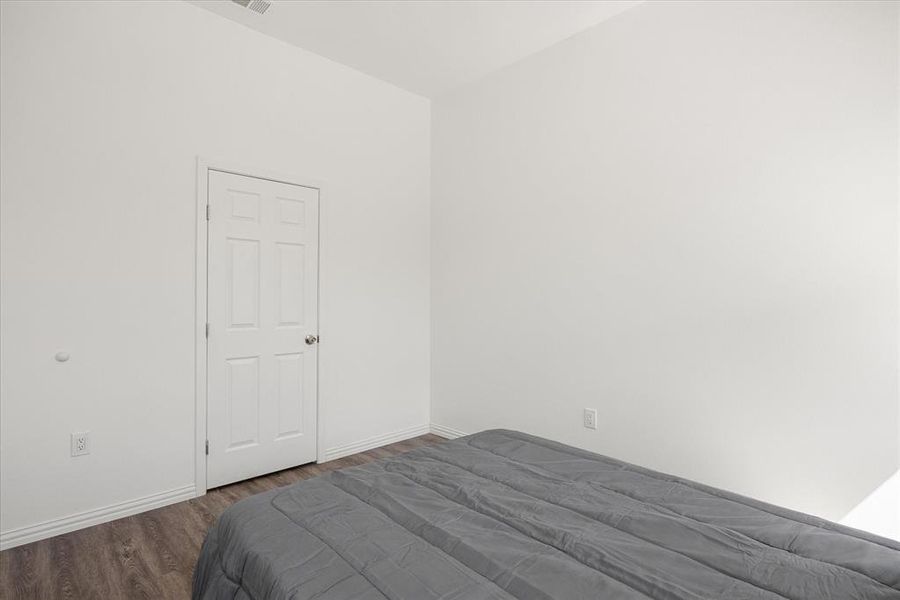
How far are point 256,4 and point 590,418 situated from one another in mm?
3283

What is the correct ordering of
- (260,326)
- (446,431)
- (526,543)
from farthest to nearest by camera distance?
1. (446,431)
2. (260,326)
3. (526,543)

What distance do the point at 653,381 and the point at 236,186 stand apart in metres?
2.87

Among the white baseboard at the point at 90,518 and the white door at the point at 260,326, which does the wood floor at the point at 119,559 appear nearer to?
the white baseboard at the point at 90,518

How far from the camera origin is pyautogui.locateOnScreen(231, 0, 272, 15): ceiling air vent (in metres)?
2.86

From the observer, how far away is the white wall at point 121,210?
242 cm

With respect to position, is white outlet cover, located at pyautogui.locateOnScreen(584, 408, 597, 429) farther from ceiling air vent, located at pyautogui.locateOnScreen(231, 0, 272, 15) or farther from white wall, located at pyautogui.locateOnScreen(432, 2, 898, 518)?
ceiling air vent, located at pyautogui.locateOnScreen(231, 0, 272, 15)

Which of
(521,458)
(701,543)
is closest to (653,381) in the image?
(521,458)

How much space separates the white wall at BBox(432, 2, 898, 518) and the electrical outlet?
253cm

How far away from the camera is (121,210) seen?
2.70 m

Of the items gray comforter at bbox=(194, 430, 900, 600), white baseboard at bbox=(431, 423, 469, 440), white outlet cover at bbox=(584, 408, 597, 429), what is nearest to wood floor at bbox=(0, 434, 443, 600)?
gray comforter at bbox=(194, 430, 900, 600)

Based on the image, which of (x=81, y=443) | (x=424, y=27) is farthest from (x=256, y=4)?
(x=81, y=443)

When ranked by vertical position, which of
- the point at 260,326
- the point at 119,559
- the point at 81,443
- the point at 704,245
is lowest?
the point at 119,559

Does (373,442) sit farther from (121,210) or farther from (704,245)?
(704,245)

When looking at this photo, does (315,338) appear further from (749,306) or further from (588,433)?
(749,306)
